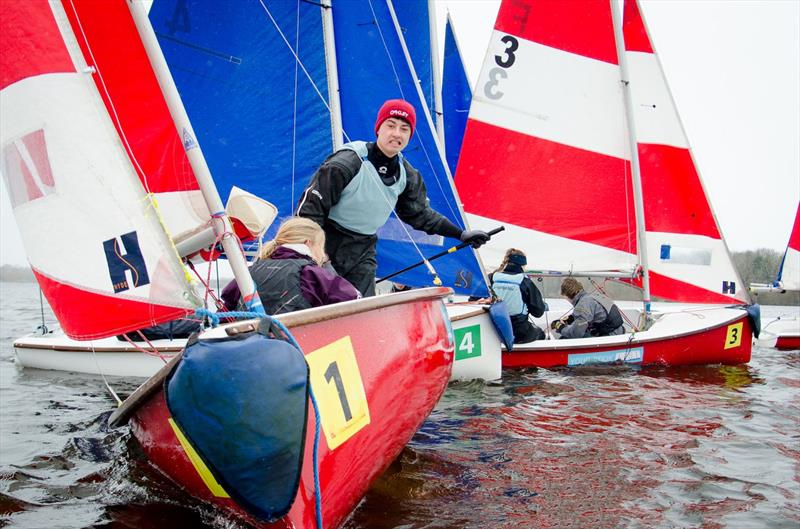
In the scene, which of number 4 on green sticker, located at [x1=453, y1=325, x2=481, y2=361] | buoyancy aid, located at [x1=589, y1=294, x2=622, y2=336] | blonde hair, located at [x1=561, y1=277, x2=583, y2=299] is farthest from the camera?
blonde hair, located at [x1=561, y1=277, x2=583, y2=299]

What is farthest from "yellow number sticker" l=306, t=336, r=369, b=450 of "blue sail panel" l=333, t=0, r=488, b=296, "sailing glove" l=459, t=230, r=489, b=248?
"blue sail panel" l=333, t=0, r=488, b=296

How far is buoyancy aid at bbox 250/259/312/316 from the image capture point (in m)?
2.63

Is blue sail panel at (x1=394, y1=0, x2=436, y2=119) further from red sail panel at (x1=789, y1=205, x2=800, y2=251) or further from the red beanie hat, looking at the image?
red sail panel at (x1=789, y1=205, x2=800, y2=251)

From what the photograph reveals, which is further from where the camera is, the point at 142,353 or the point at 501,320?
the point at 142,353

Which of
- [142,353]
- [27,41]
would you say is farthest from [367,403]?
[142,353]

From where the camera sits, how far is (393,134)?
3.98m

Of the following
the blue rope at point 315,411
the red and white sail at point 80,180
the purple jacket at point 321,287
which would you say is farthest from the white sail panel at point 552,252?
the blue rope at point 315,411

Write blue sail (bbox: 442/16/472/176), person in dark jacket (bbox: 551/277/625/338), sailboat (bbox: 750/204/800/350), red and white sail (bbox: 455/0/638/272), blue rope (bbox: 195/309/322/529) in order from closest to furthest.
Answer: blue rope (bbox: 195/309/322/529) < person in dark jacket (bbox: 551/277/625/338) < red and white sail (bbox: 455/0/638/272) < sailboat (bbox: 750/204/800/350) < blue sail (bbox: 442/16/472/176)

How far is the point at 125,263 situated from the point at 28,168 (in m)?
0.52

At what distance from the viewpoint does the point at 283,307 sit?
8.55ft

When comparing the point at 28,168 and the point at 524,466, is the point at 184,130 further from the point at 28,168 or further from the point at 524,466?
the point at 524,466

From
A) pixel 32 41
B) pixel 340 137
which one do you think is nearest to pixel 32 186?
pixel 32 41

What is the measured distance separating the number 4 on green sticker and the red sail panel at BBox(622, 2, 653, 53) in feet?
16.3

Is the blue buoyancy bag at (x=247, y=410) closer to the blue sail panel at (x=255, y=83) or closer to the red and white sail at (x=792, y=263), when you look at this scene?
the blue sail panel at (x=255, y=83)
